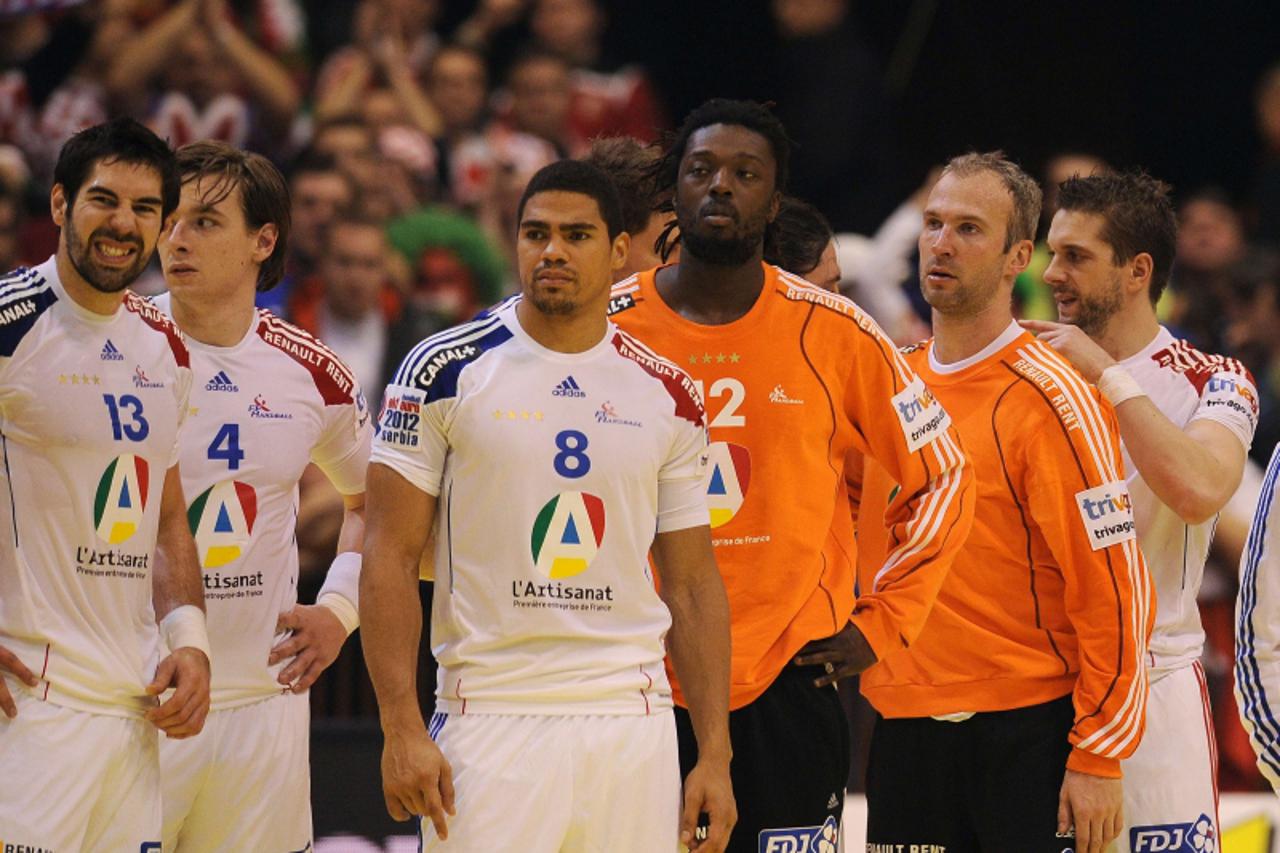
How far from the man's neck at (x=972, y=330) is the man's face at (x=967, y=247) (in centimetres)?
2

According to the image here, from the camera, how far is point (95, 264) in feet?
14.7

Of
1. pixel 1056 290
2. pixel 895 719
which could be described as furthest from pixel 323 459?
pixel 1056 290

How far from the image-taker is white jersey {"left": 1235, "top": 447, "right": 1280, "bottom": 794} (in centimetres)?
448

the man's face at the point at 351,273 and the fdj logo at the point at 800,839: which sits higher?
the man's face at the point at 351,273

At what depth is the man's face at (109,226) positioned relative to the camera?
4.48m

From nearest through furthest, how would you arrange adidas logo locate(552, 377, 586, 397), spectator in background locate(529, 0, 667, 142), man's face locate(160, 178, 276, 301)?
adidas logo locate(552, 377, 586, 397) < man's face locate(160, 178, 276, 301) < spectator in background locate(529, 0, 667, 142)

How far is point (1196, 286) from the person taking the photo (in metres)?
10.4

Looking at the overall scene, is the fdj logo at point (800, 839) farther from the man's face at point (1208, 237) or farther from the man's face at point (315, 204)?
the man's face at point (1208, 237)

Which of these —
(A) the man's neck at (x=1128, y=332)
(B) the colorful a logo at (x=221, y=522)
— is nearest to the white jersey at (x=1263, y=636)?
(A) the man's neck at (x=1128, y=332)

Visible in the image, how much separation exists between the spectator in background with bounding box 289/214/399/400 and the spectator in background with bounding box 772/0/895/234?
2699 millimetres

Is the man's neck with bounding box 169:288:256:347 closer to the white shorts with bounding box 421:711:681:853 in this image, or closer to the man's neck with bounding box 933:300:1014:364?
the white shorts with bounding box 421:711:681:853

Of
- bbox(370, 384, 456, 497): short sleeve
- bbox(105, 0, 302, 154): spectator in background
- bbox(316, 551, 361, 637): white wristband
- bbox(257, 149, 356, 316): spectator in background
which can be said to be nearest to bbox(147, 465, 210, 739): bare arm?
bbox(316, 551, 361, 637): white wristband

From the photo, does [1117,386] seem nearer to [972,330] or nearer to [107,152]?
[972,330]

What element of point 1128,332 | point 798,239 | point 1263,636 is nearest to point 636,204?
point 798,239
